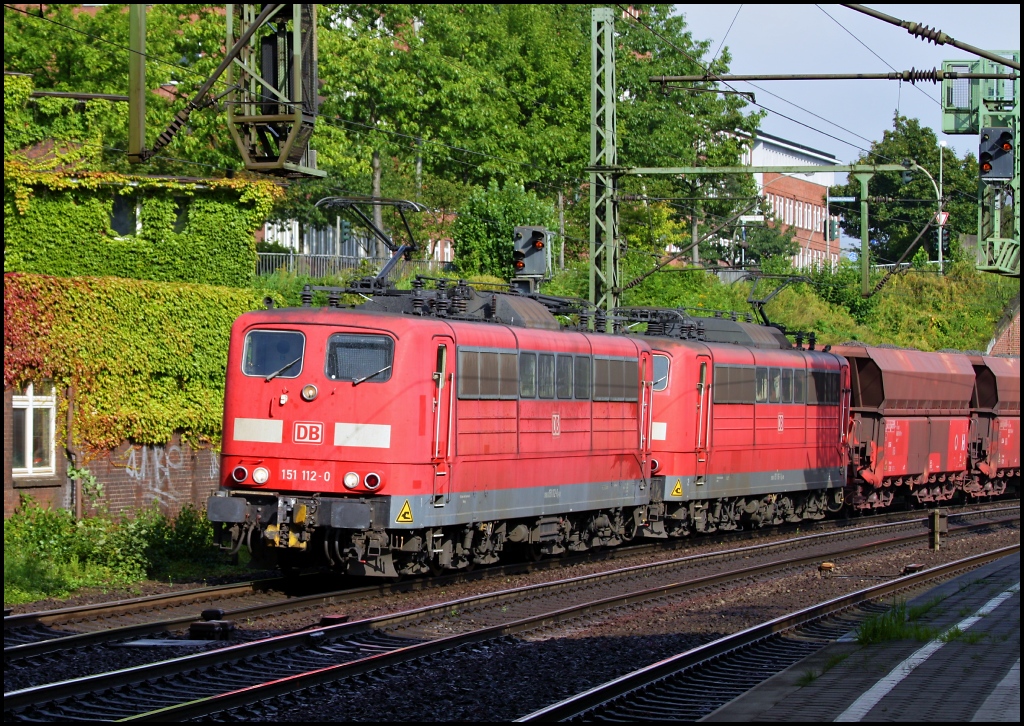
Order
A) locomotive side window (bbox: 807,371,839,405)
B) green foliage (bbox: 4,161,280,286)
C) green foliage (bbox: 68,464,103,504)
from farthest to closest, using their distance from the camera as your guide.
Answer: locomotive side window (bbox: 807,371,839,405) < green foliage (bbox: 4,161,280,286) < green foliage (bbox: 68,464,103,504)

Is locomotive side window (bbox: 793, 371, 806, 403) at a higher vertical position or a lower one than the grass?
higher

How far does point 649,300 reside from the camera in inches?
1614

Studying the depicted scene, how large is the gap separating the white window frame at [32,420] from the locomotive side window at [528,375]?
24.2 ft

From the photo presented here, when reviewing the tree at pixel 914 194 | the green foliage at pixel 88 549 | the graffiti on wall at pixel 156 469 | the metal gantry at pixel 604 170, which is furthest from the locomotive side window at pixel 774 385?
the tree at pixel 914 194

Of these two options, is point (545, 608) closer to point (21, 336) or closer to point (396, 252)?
point (396, 252)

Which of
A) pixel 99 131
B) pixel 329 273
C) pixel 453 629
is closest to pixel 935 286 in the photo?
Answer: pixel 329 273

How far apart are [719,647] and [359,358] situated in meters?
5.27

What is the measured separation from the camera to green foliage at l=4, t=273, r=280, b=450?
20125mm

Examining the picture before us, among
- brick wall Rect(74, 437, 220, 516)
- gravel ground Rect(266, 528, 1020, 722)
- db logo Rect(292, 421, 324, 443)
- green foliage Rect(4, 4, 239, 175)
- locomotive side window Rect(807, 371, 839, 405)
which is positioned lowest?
gravel ground Rect(266, 528, 1020, 722)

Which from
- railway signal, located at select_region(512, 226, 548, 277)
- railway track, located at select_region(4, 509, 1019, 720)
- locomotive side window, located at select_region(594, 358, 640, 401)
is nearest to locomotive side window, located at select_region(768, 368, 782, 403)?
railway signal, located at select_region(512, 226, 548, 277)

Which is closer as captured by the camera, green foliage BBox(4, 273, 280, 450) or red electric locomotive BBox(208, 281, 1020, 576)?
red electric locomotive BBox(208, 281, 1020, 576)

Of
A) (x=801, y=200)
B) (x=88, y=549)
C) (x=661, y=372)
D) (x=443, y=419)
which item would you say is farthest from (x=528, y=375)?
(x=801, y=200)

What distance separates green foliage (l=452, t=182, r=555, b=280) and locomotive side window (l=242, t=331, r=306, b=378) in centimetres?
2082

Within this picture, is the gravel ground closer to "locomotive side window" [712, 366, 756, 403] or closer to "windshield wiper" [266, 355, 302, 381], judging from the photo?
"windshield wiper" [266, 355, 302, 381]
